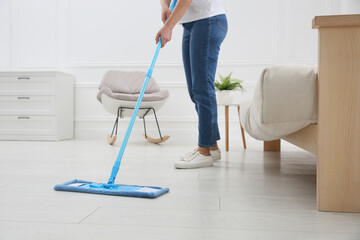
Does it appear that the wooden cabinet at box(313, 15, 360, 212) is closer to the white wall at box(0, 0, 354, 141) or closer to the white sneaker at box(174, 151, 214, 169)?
the white sneaker at box(174, 151, 214, 169)

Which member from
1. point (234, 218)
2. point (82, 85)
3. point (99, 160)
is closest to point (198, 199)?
point (234, 218)

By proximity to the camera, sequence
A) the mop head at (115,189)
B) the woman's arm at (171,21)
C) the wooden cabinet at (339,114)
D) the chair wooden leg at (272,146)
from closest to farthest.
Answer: the wooden cabinet at (339,114) → the mop head at (115,189) → the woman's arm at (171,21) → the chair wooden leg at (272,146)

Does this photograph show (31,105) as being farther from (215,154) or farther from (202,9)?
(202,9)

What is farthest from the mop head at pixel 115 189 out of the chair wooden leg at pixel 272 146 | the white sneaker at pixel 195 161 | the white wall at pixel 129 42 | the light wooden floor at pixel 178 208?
the white wall at pixel 129 42

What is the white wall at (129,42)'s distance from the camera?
12.4 feet

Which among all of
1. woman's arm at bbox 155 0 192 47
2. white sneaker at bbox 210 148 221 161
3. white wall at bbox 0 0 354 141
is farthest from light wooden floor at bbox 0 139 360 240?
white wall at bbox 0 0 354 141

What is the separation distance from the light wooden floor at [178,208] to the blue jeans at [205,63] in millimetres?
221

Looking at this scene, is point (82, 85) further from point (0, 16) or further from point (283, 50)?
point (283, 50)

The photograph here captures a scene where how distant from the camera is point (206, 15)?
1741mm

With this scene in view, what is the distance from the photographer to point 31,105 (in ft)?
12.1

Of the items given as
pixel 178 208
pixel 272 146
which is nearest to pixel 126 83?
pixel 272 146

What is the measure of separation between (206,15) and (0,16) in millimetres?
3319

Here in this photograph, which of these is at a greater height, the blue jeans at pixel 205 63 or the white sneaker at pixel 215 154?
the blue jeans at pixel 205 63

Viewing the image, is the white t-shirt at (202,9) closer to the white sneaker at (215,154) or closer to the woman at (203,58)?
the woman at (203,58)
